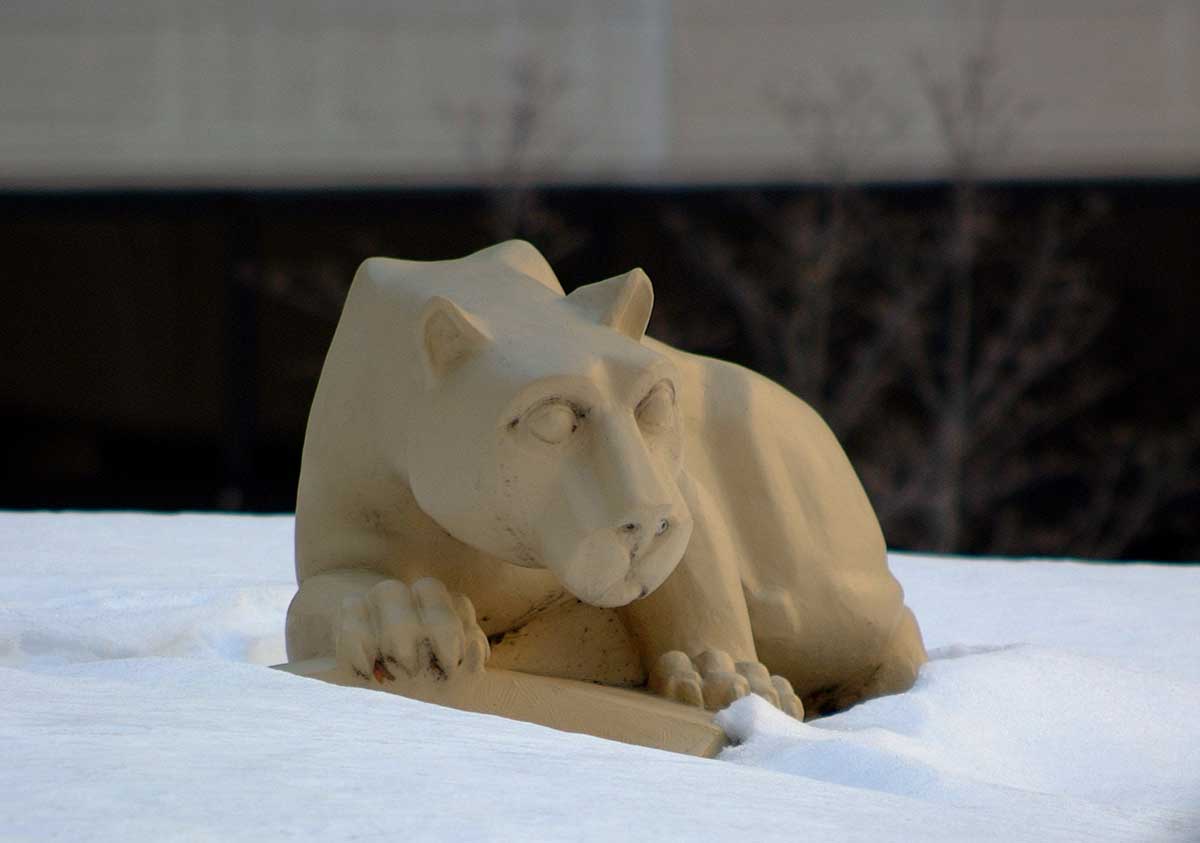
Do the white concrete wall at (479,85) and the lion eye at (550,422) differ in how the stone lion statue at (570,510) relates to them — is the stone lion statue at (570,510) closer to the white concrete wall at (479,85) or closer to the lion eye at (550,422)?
the lion eye at (550,422)

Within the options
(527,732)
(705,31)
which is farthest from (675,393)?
(705,31)

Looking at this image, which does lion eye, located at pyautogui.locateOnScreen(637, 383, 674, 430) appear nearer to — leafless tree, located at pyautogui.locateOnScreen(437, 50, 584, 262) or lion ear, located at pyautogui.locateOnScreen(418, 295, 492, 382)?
lion ear, located at pyautogui.locateOnScreen(418, 295, 492, 382)

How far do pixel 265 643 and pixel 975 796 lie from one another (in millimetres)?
Result: 1347

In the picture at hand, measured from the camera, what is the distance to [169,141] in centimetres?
630

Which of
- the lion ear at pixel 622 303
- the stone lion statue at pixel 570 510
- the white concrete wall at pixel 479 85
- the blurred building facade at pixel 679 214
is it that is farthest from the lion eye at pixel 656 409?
the white concrete wall at pixel 479 85

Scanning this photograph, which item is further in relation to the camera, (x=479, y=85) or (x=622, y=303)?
(x=479, y=85)

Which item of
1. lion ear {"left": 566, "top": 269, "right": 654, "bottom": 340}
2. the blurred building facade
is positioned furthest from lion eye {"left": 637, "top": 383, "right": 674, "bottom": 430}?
the blurred building facade

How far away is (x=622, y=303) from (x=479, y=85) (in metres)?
4.37

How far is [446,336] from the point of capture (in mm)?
1985

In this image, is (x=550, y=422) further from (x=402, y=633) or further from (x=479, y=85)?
(x=479, y=85)

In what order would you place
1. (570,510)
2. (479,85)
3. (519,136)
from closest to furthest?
(570,510) < (519,136) < (479,85)

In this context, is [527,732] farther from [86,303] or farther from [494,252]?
[86,303]

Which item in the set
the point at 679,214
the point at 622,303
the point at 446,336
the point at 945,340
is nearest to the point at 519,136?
the point at 679,214

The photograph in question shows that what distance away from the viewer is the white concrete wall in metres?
6.16
